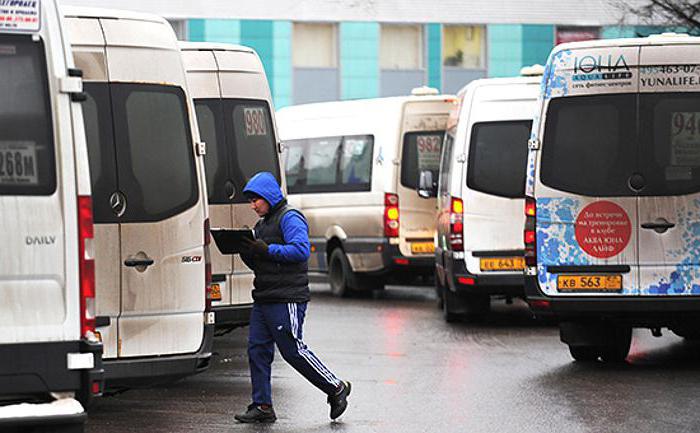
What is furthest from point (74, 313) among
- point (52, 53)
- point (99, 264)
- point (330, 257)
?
point (330, 257)

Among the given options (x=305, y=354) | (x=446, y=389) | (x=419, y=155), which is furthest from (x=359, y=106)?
(x=305, y=354)

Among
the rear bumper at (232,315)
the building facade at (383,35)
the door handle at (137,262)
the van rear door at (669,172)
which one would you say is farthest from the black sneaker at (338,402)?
the building facade at (383,35)

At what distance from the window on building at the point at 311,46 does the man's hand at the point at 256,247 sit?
3180 centimetres

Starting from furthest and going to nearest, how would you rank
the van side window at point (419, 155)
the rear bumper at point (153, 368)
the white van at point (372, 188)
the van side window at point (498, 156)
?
the van side window at point (419, 155), the white van at point (372, 188), the van side window at point (498, 156), the rear bumper at point (153, 368)

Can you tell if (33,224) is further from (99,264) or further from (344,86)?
(344,86)

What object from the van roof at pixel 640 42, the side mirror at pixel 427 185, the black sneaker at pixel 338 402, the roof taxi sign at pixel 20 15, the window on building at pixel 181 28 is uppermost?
the window on building at pixel 181 28

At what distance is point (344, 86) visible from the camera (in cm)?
4319

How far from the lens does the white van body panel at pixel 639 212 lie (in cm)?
1429

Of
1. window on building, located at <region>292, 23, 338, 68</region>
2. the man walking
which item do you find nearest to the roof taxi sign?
the man walking

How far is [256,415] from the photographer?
1155 centimetres

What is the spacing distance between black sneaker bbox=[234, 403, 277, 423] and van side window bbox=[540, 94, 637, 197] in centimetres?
405

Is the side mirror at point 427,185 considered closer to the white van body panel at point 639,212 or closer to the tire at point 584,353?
the tire at point 584,353

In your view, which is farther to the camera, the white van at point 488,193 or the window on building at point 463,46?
the window on building at point 463,46

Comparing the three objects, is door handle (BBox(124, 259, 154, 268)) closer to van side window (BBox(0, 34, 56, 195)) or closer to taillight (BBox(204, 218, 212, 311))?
taillight (BBox(204, 218, 212, 311))
